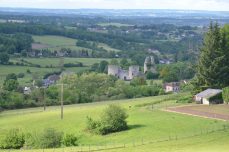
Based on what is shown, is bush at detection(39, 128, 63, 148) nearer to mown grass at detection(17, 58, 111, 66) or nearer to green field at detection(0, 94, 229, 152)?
green field at detection(0, 94, 229, 152)

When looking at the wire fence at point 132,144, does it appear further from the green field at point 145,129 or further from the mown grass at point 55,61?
the mown grass at point 55,61

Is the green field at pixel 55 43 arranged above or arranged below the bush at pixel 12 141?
below

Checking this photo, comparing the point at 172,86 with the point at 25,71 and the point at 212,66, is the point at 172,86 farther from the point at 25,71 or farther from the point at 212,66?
the point at 212,66

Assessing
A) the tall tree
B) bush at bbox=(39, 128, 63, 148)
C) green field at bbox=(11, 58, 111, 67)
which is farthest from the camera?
green field at bbox=(11, 58, 111, 67)

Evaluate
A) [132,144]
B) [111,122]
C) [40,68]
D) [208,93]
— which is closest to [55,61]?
[40,68]

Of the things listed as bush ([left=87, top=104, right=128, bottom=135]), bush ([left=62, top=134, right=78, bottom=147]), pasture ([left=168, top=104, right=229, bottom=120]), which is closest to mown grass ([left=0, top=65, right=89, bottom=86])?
pasture ([left=168, top=104, right=229, bottom=120])

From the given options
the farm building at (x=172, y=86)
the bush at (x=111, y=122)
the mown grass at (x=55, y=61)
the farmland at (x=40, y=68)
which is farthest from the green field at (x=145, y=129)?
the mown grass at (x=55, y=61)
